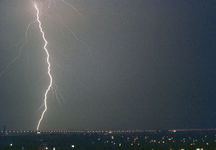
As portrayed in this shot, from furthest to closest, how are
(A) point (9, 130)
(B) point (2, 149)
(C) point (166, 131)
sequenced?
1. (C) point (166, 131)
2. (A) point (9, 130)
3. (B) point (2, 149)

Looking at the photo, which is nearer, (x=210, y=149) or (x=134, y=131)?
(x=210, y=149)

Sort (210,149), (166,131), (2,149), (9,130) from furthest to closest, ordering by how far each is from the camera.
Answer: (166,131)
(9,130)
(210,149)
(2,149)

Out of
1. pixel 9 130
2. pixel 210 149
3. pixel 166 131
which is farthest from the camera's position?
pixel 166 131

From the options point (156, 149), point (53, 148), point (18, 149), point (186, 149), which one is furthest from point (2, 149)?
point (186, 149)

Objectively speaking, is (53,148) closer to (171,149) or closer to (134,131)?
(171,149)

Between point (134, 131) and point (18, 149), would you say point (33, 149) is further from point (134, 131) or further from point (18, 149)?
point (134, 131)

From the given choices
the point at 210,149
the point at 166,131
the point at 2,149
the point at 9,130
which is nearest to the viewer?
the point at 2,149

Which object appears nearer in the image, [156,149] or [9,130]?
[156,149]

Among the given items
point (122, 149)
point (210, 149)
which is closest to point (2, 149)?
point (122, 149)
